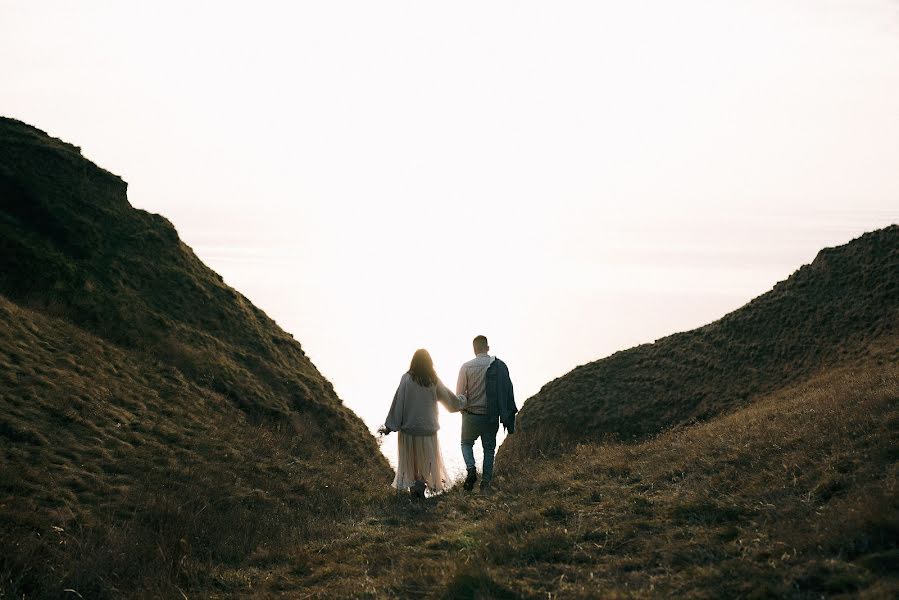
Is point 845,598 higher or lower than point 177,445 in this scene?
lower

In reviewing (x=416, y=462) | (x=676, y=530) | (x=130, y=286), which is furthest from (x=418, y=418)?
(x=130, y=286)

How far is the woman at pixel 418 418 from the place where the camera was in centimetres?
1431

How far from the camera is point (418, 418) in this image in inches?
564

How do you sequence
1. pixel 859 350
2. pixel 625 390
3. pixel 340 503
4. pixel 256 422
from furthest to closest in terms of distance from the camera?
pixel 625 390 → pixel 859 350 → pixel 256 422 → pixel 340 503

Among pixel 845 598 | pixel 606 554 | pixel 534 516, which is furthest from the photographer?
pixel 534 516

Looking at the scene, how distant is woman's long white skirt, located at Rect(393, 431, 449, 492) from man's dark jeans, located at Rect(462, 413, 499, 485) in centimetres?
72

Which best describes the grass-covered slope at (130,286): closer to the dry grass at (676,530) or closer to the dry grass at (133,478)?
the dry grass at (133,478)

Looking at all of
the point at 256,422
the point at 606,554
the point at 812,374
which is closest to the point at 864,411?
the point at 606,554

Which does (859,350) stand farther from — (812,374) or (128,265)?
(128,265)

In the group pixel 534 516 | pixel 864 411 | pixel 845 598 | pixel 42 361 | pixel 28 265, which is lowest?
pixel 845 598

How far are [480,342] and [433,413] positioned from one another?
1.55 metres

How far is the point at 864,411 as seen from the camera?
10.8 m

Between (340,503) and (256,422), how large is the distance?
19.1 feet

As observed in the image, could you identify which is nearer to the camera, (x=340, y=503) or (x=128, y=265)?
(x=340, y=503)
